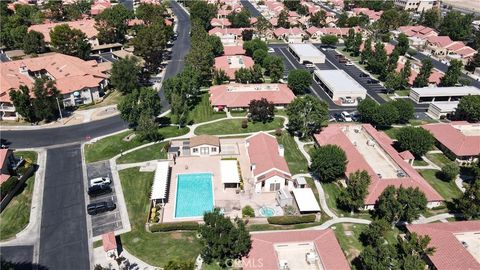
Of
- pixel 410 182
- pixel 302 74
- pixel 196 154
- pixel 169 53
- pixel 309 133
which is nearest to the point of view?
pixel 410 182

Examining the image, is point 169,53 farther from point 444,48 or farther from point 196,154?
point 444,48

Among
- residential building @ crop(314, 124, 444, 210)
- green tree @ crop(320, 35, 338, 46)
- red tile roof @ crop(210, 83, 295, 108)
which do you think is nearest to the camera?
residential building @ crop(314, 124, 444, 210)

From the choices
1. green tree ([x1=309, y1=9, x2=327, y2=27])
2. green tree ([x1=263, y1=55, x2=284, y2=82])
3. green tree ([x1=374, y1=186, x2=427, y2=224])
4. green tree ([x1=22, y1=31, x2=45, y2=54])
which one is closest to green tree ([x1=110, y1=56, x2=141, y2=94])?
green tree ([x1=263, y1=55, x2=284, y2=82])

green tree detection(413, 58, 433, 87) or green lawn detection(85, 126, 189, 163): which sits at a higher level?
green tree detection(413, 58, 433, 87)

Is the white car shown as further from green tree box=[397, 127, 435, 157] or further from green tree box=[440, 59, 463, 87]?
green tree box=[440, 59, 463, 87]

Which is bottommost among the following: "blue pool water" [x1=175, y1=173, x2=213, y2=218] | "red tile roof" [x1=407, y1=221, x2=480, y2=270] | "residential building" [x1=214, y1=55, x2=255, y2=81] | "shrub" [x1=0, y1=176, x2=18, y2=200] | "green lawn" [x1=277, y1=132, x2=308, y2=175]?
"blue pool water" [x1=175, y1=173, x2=213, y2=218]

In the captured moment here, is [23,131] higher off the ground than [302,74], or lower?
lower

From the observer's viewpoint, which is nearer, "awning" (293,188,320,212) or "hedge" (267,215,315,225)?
"hedge" (267,215,315,225)

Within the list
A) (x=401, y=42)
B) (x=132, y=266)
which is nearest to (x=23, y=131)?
(x=132, y=266)

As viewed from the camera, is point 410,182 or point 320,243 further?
point 410,182
